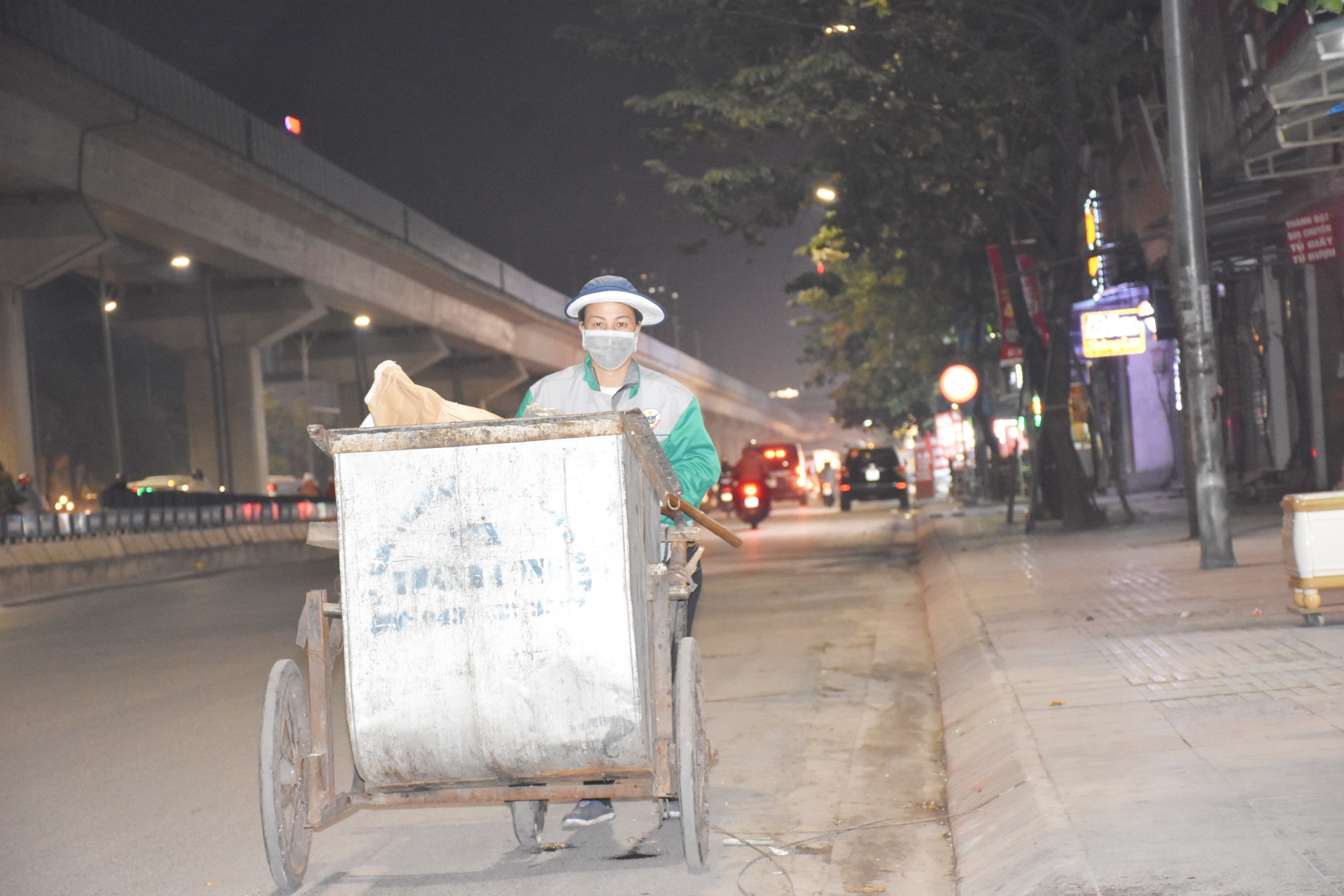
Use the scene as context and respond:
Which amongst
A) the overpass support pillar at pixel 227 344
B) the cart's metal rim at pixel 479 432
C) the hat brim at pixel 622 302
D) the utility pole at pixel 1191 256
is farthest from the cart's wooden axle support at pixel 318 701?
the overpass support pillar at pixel 227 344

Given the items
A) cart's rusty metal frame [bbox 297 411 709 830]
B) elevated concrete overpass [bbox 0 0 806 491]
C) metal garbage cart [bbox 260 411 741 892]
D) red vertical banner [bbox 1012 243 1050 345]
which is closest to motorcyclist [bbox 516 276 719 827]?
cart's rusty metal frame [bbox 297 411 709 830]

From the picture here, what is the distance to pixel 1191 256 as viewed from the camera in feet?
41.8

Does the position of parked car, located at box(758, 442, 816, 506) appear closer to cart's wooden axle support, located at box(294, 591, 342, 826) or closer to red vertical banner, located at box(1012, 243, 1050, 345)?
red vertical banner, located at box(1012, 243, 1050, 345)

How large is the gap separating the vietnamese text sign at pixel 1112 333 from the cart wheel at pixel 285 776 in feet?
58.4

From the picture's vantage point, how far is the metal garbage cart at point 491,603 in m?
4.27

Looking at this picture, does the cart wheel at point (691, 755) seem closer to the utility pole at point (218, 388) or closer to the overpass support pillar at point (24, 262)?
the overpass support pillar at point (24, 262)

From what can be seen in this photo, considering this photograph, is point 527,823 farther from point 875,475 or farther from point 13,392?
point 875,475

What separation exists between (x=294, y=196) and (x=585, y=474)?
28599 mm

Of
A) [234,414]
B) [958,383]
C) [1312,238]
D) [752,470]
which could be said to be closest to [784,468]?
[752,470]

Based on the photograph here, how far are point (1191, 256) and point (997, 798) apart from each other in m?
8.76

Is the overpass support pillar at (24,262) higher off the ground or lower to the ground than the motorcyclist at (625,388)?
higher

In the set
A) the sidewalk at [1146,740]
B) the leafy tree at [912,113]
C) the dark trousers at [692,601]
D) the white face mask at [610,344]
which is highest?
the leafy tree at [912,113]

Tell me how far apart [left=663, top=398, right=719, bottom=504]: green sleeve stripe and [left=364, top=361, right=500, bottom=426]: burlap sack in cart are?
3.04 feet

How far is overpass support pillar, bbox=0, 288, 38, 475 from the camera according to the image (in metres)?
28.1
